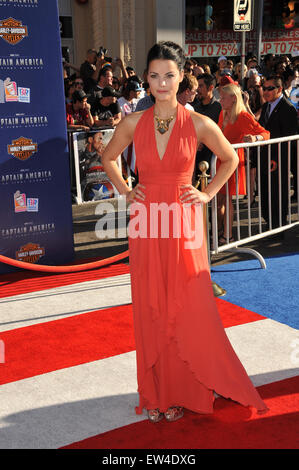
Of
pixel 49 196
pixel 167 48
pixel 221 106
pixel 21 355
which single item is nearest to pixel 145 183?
pixel 167 48

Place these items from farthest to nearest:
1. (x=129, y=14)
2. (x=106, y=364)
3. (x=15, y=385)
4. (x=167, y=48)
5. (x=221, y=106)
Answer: (x=129, y=14), (x=221, y=106), (x=106, y=364), (x=15, y=385), (x=167, y=48)

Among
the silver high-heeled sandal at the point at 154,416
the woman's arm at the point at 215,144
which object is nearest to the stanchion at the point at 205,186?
the woman's arm at the point at 215,144

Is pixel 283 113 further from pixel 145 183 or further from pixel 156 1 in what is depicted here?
pixel 156 1

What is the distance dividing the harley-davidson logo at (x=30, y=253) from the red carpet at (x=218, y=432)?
3481 millimetres

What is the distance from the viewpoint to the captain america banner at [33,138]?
593 cm

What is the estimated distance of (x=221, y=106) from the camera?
7219 millimetres

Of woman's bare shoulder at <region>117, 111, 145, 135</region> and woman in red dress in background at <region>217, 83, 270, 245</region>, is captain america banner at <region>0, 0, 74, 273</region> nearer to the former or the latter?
woman in red dress in background at <region>217, 83, 270, 245</region>

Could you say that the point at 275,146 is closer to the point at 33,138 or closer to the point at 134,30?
the point at 33,138

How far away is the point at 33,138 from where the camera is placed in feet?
20.3

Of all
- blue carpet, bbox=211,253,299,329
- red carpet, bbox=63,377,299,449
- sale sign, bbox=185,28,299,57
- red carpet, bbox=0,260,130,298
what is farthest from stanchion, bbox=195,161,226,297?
sale sign, bbox=185,28,299,57

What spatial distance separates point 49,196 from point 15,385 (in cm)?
299

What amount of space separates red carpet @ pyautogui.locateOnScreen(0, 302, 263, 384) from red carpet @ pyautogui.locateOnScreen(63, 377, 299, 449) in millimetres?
1013

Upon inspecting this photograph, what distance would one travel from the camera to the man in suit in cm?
718

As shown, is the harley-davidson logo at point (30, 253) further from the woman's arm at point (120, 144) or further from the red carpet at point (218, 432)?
the red carpet at point (218, 432)
